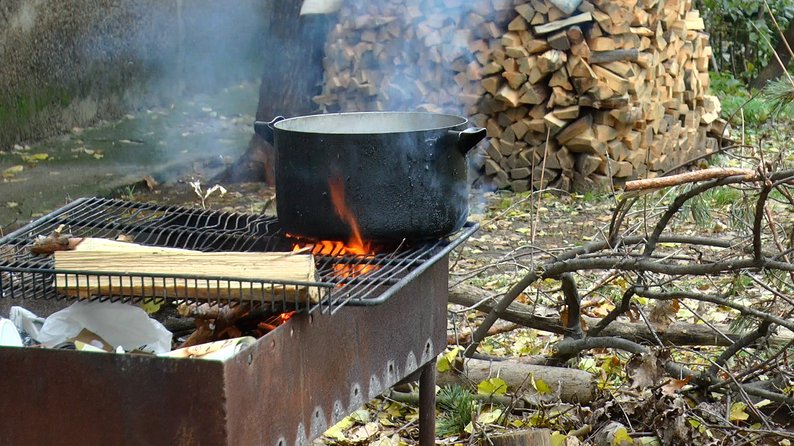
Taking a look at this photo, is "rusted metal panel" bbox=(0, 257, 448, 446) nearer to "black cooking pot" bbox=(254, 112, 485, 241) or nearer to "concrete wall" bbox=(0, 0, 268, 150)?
"black cooking pot" bbox=(254, 112, 485, 241)

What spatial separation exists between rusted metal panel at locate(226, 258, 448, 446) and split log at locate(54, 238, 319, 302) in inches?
4.9

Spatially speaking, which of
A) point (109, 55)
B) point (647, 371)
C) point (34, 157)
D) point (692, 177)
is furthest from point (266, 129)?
point (109, 55)

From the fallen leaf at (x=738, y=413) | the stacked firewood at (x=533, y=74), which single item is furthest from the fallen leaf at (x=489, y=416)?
the stacked firewood at (x=533, y=74)

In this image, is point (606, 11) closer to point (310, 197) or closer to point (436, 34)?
point (436, 34)

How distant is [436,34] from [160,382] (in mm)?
5805

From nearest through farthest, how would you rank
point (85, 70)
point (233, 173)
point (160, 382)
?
point (160, 382) < point (233, 173) < point (85, 70)

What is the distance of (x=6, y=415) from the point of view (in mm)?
2191

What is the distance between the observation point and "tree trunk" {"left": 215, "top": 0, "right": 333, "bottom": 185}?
8.01 m

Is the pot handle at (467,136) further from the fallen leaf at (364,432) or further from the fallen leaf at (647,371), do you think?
the fallen leaf at (364,432)

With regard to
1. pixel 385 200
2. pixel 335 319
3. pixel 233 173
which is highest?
pixel 385 200

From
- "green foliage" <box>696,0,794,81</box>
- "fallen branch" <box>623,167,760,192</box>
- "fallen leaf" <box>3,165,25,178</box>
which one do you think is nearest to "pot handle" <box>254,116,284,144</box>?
"fallen branch" <box>623,167,760,192</box>

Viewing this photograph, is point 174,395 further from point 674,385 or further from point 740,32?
point 740,32

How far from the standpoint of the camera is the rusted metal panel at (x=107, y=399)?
6.67ft

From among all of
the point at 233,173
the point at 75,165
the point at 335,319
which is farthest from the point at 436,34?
the point at 335,319
